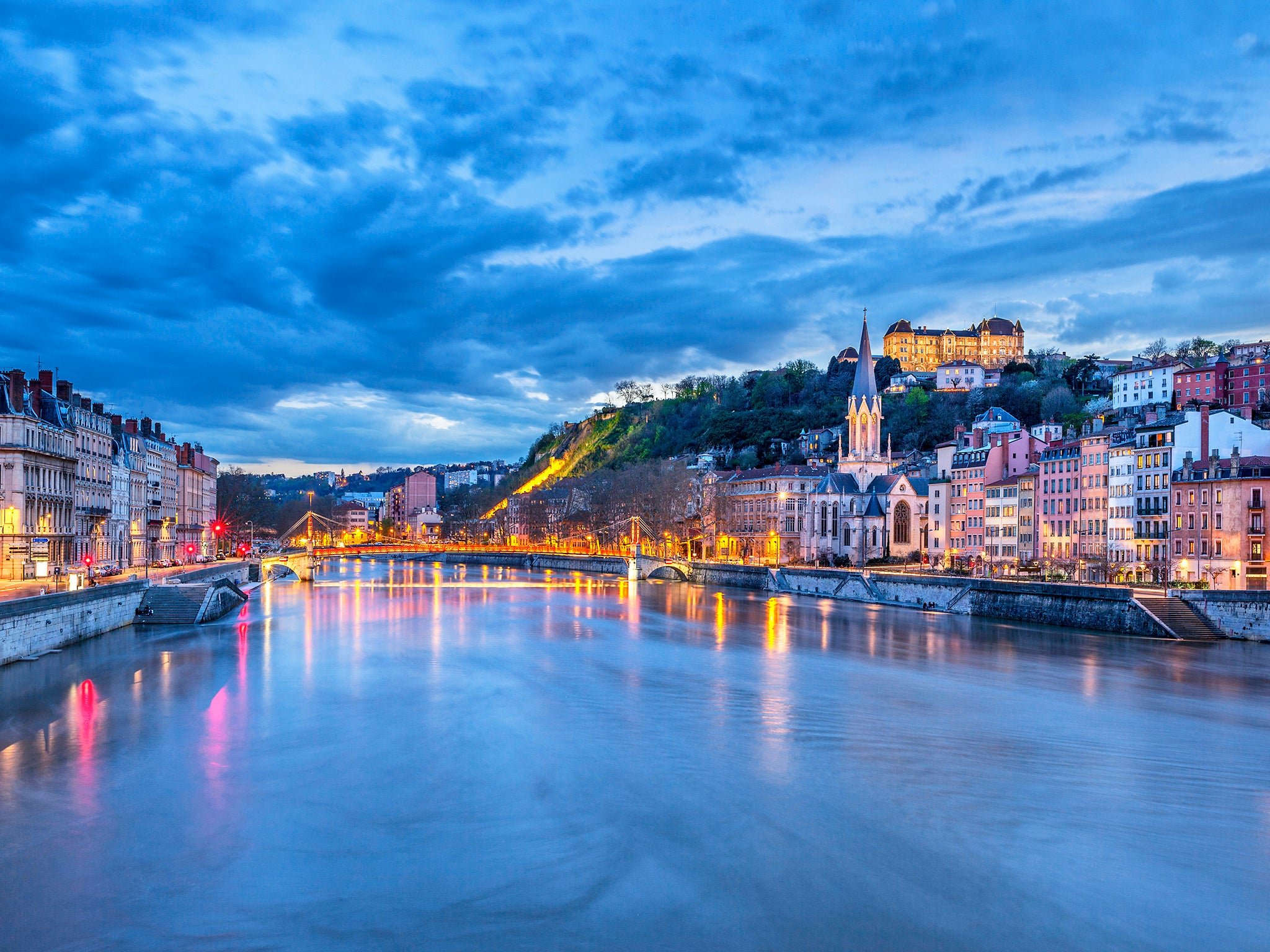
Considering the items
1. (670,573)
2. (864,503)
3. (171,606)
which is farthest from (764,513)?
(171,606)

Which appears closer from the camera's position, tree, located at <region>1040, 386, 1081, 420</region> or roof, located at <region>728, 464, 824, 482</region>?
roof, located at <region>728, 464, 824, 482</region>

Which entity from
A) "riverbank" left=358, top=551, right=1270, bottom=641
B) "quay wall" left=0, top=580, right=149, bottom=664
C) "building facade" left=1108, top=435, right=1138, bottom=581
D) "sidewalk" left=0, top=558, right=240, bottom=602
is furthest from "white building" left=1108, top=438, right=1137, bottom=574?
"sidewalk" left=0, top=558, right=240, bottom=602

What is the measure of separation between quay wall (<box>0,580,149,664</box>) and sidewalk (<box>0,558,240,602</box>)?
524mm

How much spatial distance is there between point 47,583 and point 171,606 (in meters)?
4.78

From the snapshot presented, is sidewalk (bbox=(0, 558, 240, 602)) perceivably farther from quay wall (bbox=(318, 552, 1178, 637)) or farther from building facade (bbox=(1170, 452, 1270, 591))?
building facade (bbox=(1170, 452, 1270, 591))

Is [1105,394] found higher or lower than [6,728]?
higher

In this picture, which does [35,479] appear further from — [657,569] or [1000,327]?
[1000,327]

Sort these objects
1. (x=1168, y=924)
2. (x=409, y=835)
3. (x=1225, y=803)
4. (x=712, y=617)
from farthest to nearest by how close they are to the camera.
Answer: (x=712, y=617)
(x=1225, y=803)
(x=409, y=835)
(x=1168, y=924)

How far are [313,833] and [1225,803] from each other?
11.4m

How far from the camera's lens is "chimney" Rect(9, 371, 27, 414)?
119 feet

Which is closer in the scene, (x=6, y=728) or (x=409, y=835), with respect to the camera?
(x=409, y=835)

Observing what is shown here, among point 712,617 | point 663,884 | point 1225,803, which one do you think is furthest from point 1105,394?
point 663,884

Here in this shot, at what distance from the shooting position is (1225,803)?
13.2m

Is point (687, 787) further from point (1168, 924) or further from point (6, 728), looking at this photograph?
point (6, 728)
